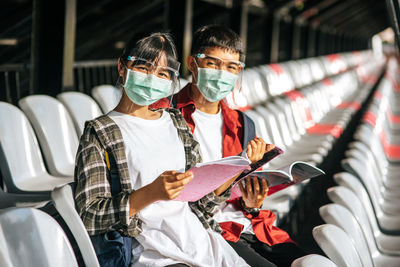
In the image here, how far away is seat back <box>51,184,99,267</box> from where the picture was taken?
4.66 ft

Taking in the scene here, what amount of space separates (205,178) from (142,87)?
342 mm

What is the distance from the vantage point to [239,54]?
2008 millimetres

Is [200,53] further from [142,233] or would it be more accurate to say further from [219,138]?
[142,233]

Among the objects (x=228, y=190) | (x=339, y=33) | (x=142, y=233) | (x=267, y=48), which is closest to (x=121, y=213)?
(x=142, y=233)

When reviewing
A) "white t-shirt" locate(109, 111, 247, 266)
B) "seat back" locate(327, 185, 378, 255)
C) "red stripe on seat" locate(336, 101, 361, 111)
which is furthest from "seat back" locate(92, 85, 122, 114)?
"red stripe on seat" locate(336, 101, 361, 111)

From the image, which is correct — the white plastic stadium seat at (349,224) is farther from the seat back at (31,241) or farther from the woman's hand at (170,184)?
the seat back at (31,241)

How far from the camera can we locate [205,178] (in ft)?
4.83

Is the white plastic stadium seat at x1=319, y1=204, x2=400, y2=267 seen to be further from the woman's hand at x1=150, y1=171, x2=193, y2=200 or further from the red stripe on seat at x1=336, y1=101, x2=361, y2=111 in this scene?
the red stripe on seat at x1=336, y1=101, x2=361, y2=111

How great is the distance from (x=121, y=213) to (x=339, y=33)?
29238 mm

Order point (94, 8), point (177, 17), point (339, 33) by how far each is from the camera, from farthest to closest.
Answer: point (339, 33)
point (94, 8)
point (177, 17)

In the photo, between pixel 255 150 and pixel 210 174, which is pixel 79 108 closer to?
pixel 255 150

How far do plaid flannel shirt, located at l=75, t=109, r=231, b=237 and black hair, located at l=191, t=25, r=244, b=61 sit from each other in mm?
580

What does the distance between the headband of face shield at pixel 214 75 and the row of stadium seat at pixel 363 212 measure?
0.60 m

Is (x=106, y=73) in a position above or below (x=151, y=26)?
below
